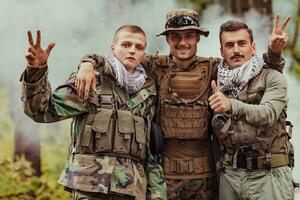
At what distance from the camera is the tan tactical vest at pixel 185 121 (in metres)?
3.92

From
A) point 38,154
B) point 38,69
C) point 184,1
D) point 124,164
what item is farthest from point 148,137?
point 184,1

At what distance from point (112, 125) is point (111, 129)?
2 centimetres

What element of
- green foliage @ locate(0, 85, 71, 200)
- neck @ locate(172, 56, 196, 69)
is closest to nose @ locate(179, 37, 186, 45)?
neck @ locate(172, 56, 196, 69)

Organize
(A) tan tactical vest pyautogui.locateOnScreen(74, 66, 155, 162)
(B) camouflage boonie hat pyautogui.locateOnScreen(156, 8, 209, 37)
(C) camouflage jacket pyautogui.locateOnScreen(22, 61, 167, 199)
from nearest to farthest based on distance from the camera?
(C) camouflage jacket pyautogui.locateOnScreen(22, 61, 167, 199)
(A) tan tactical vest pyautogui.locateOnScreen(74, 66, 155, 162)
(B) camouflage boonie hat pyautogui.locateOnScreen(156, 8, 209, 37)

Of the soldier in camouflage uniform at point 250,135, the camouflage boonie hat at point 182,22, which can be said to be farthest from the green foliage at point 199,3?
the soldier in camouflage uniform at point 250,135

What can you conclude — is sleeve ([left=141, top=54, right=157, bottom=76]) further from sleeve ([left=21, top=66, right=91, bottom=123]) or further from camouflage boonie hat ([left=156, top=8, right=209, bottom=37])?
sleeve ([left=21, top=66, right=91, bottom=123])

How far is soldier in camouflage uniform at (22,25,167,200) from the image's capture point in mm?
3531

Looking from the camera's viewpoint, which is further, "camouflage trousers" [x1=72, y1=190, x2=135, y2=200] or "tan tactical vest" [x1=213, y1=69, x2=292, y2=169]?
"tan tactical vest" [x1=213, y1=69, x2=292, y2=169]

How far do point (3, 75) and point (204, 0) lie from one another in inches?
89.9

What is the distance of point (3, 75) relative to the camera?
6023 mm

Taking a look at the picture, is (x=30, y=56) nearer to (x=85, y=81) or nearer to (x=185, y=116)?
(x=85, y=81)

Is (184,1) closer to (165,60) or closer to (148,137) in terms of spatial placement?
(165,60)

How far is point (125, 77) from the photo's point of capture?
3676 millimetres

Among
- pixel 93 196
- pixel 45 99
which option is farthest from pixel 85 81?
pixel 93 196
